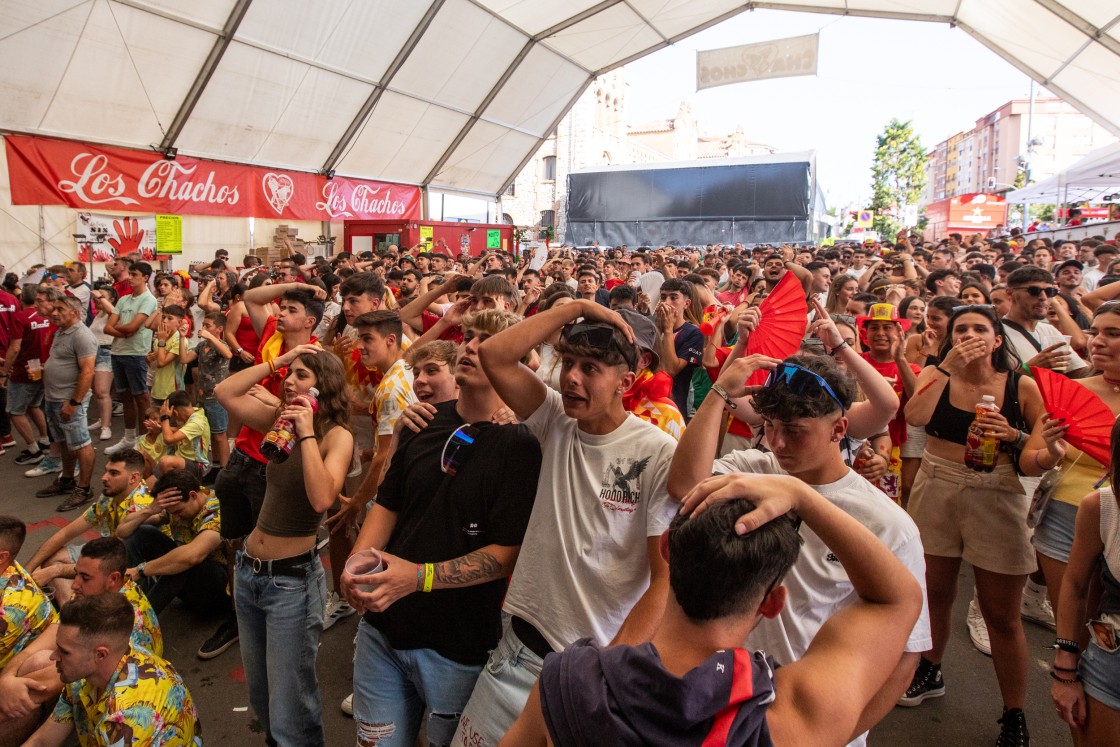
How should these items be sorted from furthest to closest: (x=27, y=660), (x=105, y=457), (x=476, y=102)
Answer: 1. (x=476, y=102)
2. (x=105, y=457)
3. (x=27, y=660)

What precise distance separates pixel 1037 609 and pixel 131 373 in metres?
8.88

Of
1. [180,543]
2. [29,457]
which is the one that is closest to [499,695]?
[180,543]

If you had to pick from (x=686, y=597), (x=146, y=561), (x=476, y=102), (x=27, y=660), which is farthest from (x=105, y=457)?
(x=476, y=102)

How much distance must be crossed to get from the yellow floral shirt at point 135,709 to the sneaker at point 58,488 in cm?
439

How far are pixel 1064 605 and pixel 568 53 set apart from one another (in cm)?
1964

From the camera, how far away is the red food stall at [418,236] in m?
17.1

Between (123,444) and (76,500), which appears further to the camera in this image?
(123,444)

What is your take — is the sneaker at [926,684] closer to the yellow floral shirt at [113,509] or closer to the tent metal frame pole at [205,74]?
the yellow floral shirt at [113,509]

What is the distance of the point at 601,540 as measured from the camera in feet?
6.73

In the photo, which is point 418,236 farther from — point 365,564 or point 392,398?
point 365,564

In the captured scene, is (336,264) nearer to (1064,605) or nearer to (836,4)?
(1064,605)

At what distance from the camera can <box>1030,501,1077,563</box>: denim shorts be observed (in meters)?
3.02

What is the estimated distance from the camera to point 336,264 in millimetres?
12391

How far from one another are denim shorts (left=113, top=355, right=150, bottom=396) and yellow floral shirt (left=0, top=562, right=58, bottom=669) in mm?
4842
